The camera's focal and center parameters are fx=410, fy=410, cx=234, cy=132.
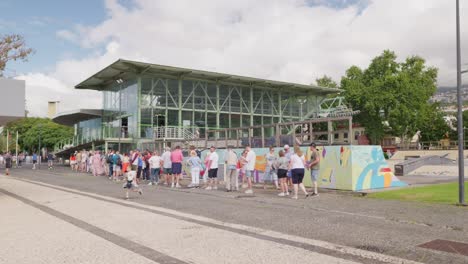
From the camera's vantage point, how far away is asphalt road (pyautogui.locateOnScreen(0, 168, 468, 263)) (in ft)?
20.2

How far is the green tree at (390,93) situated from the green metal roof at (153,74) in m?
12.4

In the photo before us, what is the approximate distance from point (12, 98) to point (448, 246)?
559 inches

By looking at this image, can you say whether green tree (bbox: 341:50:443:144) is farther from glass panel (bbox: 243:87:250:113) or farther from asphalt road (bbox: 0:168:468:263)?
asphalt road (bbox: 0:168:468:263)

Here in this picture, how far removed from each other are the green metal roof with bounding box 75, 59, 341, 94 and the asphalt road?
991 inches

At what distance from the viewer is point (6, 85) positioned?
47.4 ft

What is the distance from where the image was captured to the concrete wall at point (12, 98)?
14.4 metres

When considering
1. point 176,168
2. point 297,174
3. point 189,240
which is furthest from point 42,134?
point 189,240

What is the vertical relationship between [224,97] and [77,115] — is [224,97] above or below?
above

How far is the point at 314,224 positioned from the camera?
8.64 meters

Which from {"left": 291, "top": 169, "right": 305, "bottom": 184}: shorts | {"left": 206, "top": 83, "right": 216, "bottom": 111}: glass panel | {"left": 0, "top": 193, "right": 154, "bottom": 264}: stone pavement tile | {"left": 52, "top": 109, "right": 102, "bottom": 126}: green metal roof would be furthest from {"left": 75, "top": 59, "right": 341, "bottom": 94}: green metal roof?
{"left": 0, "top": 193, "right": 154, "bottom": 264}: stone pavement tile

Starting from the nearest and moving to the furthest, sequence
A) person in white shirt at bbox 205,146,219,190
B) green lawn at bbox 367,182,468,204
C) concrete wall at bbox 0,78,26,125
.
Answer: green lawn at bbox 367,182,468,204, concrete wall at bbox 0,78,26,125, person in white shirt at bbox 205,146,219,190

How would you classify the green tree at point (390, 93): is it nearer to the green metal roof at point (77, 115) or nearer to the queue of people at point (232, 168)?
the green metal roof at point (77, 115)

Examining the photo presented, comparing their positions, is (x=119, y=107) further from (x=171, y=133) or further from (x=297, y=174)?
(x=297, y=174)

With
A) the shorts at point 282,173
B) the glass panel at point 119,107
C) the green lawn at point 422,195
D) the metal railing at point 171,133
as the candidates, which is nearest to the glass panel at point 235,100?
the metal railing at point 171,133
